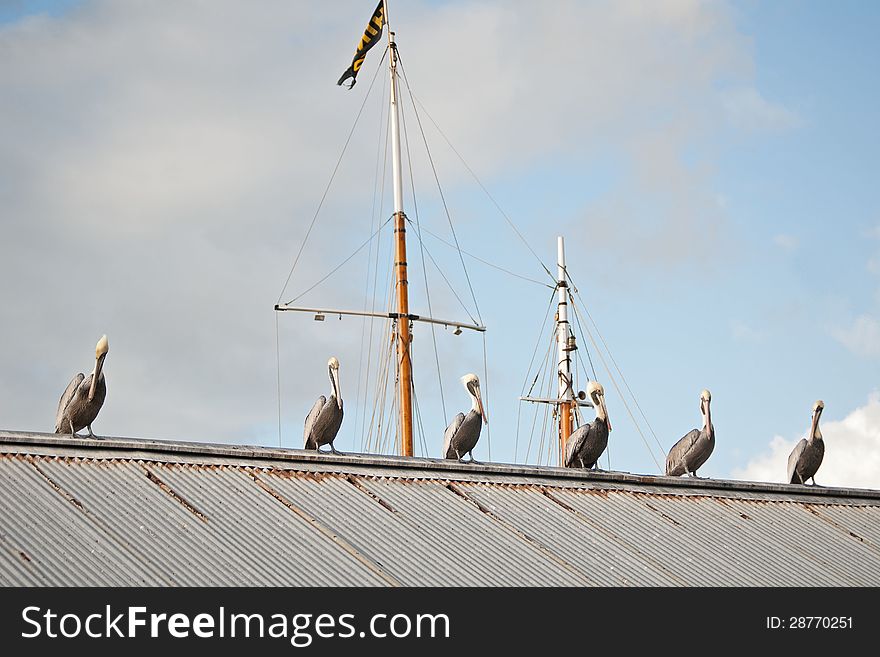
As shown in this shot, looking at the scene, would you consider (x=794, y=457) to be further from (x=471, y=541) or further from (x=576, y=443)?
(x=471, y=541)

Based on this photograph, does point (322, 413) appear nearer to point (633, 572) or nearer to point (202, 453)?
point (202, 453)

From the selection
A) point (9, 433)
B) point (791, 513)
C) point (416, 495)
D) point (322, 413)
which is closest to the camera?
point (9, 433)

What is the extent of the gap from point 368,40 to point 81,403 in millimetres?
20604

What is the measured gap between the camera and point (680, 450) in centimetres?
2498

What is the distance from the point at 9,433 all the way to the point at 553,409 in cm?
3611

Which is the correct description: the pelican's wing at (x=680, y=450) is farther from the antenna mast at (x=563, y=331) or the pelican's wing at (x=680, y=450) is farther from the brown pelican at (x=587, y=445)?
the antenna mast at (x=563, y=331)

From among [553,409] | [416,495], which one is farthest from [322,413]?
[553,409]

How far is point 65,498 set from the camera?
16859 millimetres
